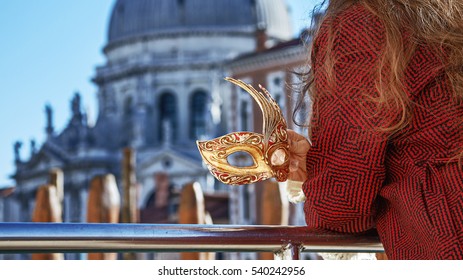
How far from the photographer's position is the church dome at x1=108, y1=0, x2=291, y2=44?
1789 inches

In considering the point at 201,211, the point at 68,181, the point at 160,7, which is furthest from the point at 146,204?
the point at 201,211

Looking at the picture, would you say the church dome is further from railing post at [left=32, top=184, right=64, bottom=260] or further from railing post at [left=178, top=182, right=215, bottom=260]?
railing post at [left=178, top=182, right=215, bottom=260]

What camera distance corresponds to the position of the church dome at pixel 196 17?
4544 cm

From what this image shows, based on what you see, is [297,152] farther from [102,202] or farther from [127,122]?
[127,122]

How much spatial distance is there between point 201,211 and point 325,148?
668cm

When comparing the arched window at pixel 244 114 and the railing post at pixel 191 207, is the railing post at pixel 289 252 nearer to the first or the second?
the railing post at pixel 191 207

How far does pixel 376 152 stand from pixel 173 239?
44 cm

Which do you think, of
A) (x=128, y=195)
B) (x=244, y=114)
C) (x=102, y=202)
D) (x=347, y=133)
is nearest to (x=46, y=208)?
(x=102, y=202)

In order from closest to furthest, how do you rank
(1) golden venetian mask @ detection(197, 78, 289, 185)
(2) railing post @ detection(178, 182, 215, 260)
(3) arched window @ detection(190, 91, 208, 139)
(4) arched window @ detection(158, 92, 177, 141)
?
1. (1) golden venetian mask @ detection(197, 78, 289, 185)
2. (2) railing post @ detection(178, 182, 215, 260)
3. (3) arched window @ detection(190, 91, 208, 139)
4. (4) arched window @ detection(158, 92, 177, 141)

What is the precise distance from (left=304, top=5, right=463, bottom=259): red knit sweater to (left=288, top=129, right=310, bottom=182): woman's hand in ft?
0.06

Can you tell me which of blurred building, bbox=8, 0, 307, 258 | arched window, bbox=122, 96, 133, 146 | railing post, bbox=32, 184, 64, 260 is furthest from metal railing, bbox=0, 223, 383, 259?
arched window, bbox=122, 96, 133, 146

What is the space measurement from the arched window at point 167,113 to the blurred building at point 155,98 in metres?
0.04

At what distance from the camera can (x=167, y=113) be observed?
4541 cm
